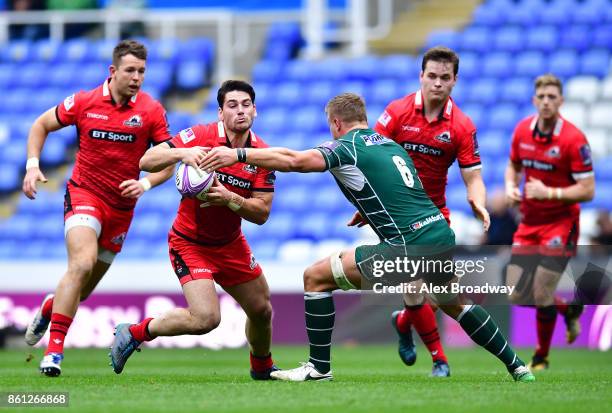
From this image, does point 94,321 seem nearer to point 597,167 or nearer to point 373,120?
point 373,120

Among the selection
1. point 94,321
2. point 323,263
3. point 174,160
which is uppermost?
point 174,160

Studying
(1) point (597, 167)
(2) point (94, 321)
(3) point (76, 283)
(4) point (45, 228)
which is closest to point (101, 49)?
(4) point (45, 228)

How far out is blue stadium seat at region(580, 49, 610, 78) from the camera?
19.7 m

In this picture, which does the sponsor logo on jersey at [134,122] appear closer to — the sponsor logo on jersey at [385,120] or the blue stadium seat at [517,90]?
the sponsor logo on jersey at [385,120]

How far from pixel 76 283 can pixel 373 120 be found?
10893 millimetres

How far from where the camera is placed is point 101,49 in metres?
23.3

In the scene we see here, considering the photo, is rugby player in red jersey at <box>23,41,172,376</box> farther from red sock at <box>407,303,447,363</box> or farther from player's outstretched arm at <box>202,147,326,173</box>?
red sock at <box>407,303,447,363</box>

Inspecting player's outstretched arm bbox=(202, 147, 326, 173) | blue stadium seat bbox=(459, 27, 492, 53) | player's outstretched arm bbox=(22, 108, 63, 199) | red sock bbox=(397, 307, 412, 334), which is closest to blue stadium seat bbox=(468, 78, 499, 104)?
blue stadium seat bbox=(459, 27, 492, 53)

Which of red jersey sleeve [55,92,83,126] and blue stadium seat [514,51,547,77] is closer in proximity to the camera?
red jersey sleeve [55,92,83,126]

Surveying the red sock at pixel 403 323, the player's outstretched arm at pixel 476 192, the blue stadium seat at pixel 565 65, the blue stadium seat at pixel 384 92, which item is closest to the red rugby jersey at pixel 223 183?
the player's outstretched arm at pixel 476 192

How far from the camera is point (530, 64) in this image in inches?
788

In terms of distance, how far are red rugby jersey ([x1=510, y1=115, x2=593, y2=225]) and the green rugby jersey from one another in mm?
3131

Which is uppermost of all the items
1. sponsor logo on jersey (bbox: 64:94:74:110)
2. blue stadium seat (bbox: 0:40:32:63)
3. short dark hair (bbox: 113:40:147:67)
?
blue stadium seat (bbox: 0:40:32:63)

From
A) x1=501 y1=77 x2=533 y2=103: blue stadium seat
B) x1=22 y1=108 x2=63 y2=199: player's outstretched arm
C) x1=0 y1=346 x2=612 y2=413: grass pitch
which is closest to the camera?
x1=0 y1=346 x2=612 y2=413: grass pitch
